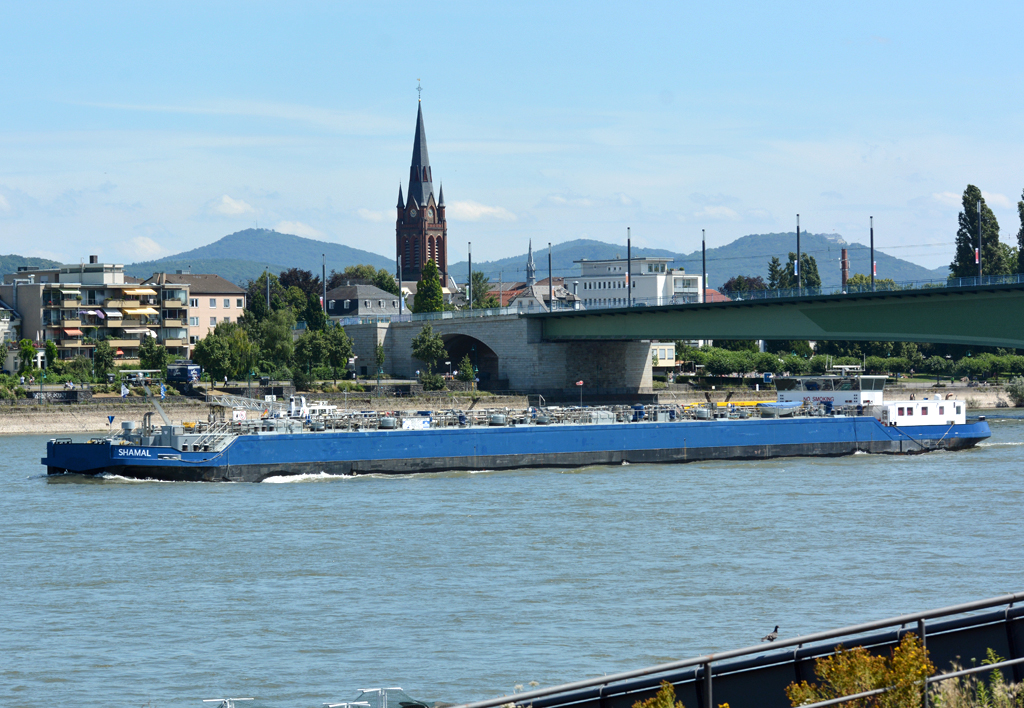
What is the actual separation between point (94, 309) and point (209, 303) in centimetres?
1758

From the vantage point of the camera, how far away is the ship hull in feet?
125

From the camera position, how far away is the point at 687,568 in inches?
925

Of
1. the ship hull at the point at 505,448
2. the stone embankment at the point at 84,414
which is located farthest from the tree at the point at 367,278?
the ship hull at the point at 505,448

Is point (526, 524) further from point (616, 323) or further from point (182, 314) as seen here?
point (182, 314)

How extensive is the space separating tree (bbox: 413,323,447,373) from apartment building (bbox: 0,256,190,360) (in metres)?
16.4

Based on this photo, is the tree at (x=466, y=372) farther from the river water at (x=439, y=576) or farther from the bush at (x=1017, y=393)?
the river water at (x=439, y=576)

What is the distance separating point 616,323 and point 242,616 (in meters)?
52.8

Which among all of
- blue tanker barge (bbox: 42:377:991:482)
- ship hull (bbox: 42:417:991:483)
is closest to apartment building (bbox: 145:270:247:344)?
blue tanker barge (bbox: 42:377:991:482)

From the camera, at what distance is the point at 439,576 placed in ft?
75.0

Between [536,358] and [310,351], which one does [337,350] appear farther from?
[536,358]

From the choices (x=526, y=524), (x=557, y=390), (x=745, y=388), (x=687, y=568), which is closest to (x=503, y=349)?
(x=557, y=390)

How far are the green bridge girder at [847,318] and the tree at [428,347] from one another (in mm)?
11358

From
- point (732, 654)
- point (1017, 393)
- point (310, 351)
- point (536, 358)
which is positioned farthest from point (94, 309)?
point (732, 654)

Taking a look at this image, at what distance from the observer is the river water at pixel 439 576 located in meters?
16.9
